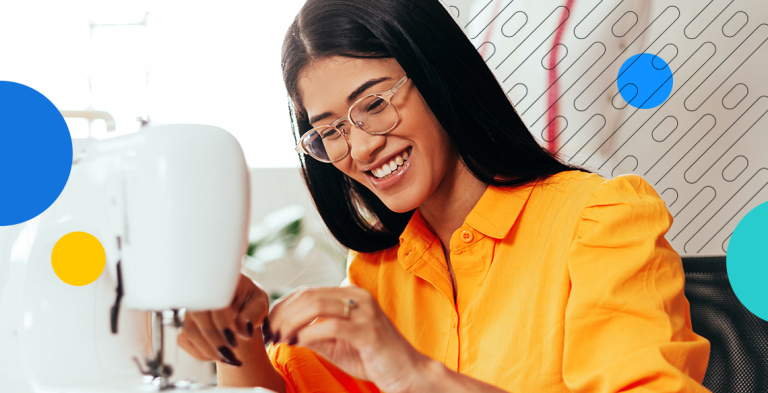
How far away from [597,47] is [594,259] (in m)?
0.82

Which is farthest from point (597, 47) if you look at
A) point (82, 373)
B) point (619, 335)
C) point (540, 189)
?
point (82, 373)

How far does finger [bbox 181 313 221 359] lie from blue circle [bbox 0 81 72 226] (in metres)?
0.16

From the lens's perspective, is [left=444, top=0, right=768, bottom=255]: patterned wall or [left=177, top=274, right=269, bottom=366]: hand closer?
[left=177, top=274, right=269, bottom=366]: hand

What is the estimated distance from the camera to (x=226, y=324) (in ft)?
1.60

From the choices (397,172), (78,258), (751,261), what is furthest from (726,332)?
(78,258)

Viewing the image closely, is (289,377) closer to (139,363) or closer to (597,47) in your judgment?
(139,363)

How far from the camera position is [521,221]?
2.62ft

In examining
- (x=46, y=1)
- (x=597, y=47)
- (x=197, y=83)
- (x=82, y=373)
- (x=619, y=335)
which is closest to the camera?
(x=82, y=373)

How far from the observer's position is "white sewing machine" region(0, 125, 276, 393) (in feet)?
1.36

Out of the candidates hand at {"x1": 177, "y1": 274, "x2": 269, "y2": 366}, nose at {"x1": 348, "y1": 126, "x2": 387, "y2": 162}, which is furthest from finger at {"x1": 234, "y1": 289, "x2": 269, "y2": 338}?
nose at {"x1": 348, "y1": 126, "x2": 387, "y2": 162}

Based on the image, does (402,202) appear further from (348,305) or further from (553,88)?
(553,88)

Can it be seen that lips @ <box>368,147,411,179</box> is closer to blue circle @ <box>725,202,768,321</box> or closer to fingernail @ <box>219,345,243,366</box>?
fingernail @ <box>219,345,243,366</box>

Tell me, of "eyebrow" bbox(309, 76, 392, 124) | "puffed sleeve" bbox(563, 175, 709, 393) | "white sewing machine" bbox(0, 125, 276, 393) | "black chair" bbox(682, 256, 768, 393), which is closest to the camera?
"white sewing machine" bbox(0, 125, 276, 393)

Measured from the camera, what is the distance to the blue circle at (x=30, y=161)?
0.46 metres
